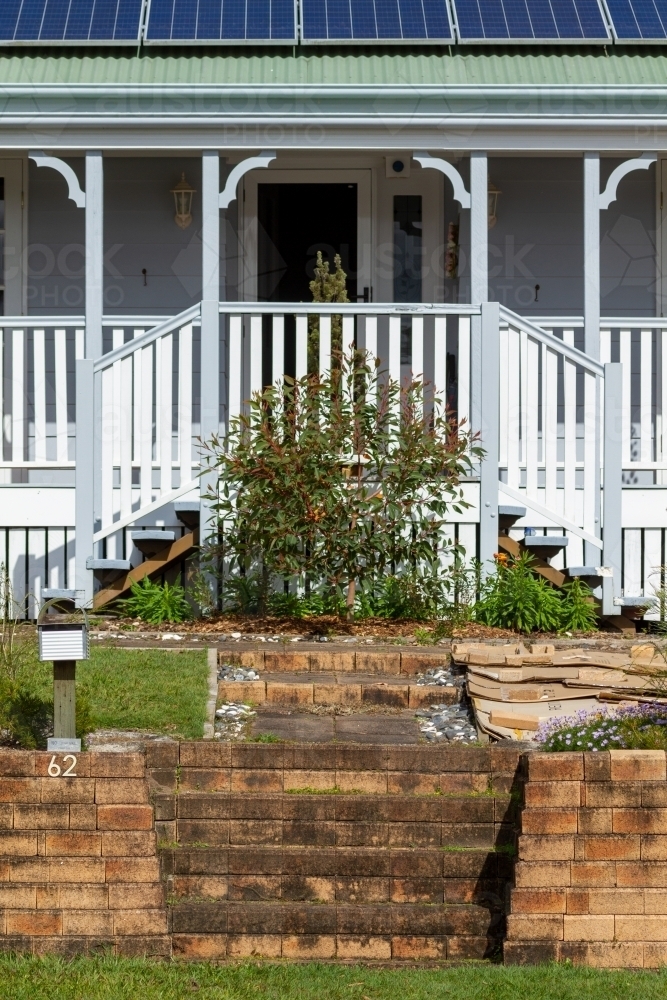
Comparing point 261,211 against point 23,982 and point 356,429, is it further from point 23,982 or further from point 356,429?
point 23,982

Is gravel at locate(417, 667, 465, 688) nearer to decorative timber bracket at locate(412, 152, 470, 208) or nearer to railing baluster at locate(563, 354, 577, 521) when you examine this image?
railing baluster at locate(563, 354, 577, 521)

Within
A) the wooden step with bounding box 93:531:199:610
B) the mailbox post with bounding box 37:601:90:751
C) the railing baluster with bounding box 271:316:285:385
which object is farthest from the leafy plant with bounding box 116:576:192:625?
the mailbox post with bounding box 37:601:90:751

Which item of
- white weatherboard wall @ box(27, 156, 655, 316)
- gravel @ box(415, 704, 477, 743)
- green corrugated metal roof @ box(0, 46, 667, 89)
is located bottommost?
gravel @ box(415, 704, 477, 743)

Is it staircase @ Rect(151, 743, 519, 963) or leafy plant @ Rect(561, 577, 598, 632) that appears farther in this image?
leafy plant @ Rect(561, 577, 598, 632)

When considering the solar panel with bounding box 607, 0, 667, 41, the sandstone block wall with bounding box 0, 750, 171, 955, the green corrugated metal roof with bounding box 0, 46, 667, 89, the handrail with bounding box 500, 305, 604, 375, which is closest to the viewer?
the sandstone block wall with bounding box 0, 750, 171, 955

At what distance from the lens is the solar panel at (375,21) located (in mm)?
10180

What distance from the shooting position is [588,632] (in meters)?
8.67

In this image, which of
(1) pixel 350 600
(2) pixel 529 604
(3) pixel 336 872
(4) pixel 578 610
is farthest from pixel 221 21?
(3) pixel 336 872

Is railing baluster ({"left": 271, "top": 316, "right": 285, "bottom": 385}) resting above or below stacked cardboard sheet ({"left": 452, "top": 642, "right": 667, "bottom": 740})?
above

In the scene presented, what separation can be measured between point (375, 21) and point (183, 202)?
215 centimetres

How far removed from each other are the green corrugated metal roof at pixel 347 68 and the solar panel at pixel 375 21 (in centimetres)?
12

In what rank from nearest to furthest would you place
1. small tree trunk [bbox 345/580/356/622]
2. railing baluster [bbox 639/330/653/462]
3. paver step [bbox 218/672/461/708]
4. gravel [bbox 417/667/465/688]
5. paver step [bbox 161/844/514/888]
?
paver step [bbox 161/844/514/888] → paver step [bbox 218/672/461/708] → gravel [bbox 417/667/465/688] → small tree trunk [bbox 345/580/356/622] → railing baluster [bbox 639/330/653/462]

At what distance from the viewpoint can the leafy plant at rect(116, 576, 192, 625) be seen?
28.8 feet

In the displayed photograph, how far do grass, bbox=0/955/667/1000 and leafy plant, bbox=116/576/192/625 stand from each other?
392cm
